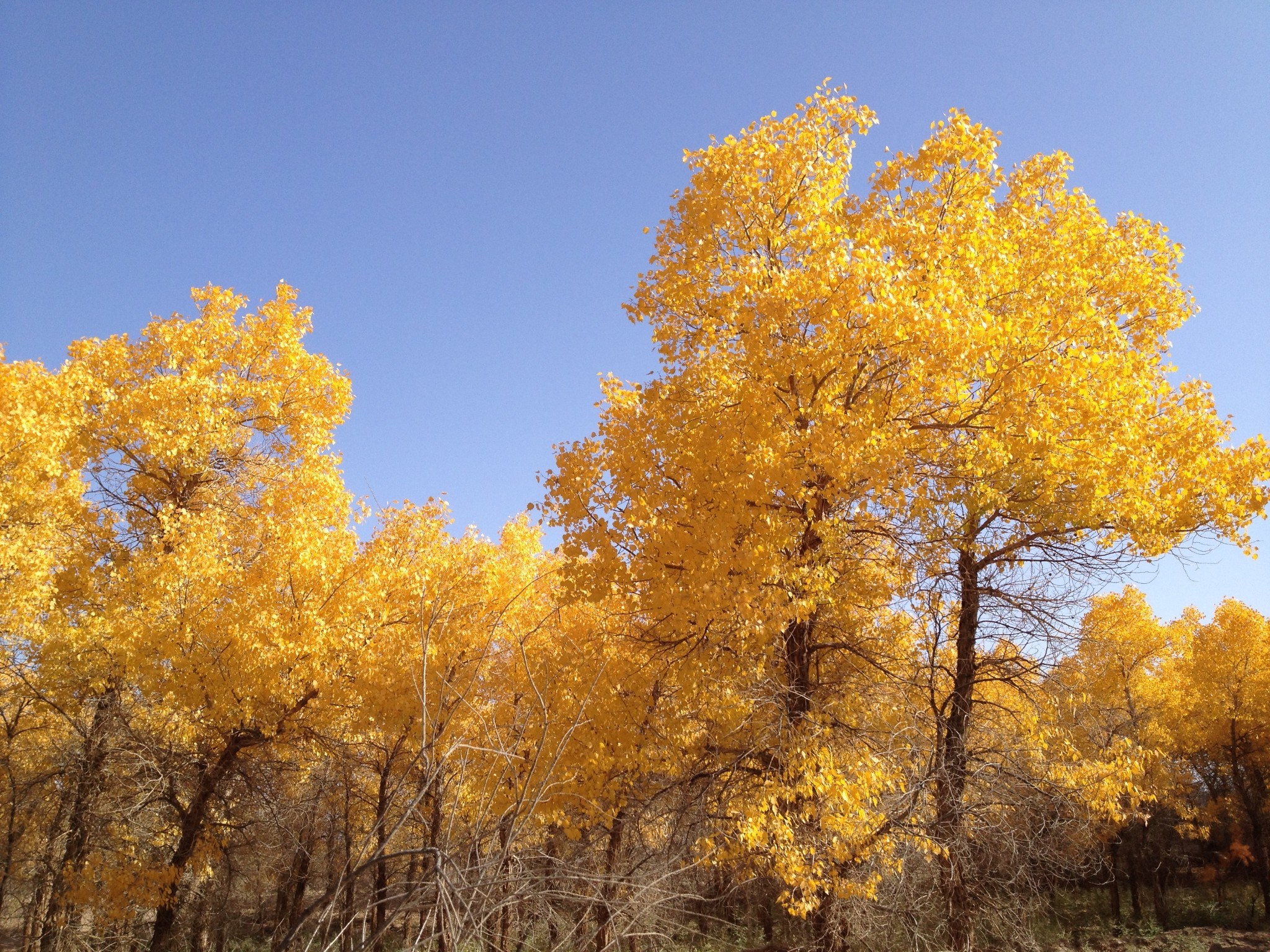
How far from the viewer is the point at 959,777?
280 inches

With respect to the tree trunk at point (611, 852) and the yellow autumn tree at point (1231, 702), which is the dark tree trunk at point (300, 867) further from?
the yellow autumn tree at point (1231, 702)

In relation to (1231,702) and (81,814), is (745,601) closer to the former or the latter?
(81,814)

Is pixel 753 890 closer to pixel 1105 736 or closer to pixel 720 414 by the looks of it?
pixel 1105 736

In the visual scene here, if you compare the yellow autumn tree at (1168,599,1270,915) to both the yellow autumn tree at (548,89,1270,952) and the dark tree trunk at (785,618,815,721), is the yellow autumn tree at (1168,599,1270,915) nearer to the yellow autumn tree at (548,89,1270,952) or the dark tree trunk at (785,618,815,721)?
the yellow autumn tree at (548,89,1270,952)

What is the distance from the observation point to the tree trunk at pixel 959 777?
6906mm

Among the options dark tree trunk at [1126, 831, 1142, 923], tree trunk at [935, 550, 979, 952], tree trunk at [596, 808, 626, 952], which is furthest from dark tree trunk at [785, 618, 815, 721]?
dark tree trunk at [1126, 831, 1142, 923]

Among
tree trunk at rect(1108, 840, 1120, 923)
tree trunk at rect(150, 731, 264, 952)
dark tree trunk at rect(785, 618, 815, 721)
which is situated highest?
dark tree trunk at rect(785, 618, 815, 721)

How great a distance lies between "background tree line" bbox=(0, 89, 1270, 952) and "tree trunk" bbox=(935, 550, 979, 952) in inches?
2.6

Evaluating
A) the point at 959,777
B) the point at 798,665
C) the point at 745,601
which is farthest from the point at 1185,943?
the point at 745,601

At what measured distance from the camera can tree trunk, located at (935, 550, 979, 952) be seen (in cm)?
691

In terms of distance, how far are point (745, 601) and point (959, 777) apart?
3181 millimetres

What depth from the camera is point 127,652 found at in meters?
10.2

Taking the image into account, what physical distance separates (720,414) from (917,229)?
2484 millimetres

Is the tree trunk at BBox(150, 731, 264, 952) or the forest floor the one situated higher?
the tree trunk at BBox(150, 731, 264, 952)
